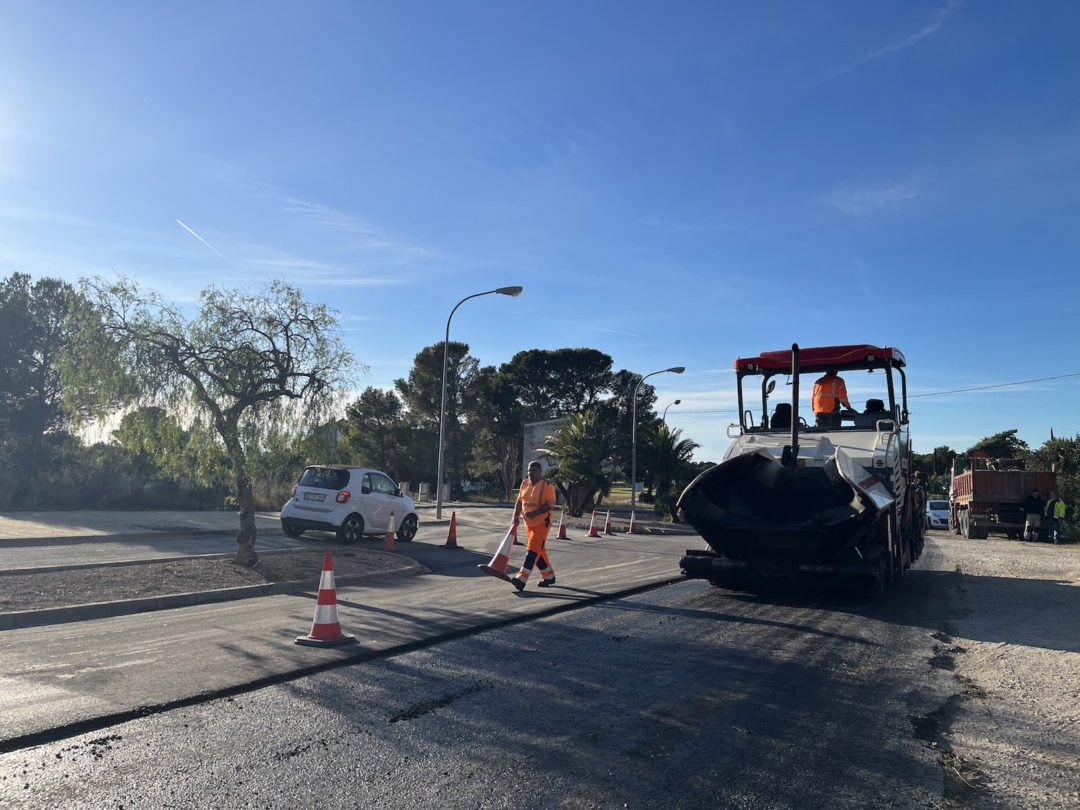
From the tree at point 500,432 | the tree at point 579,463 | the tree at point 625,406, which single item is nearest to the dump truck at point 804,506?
the tree at point 579,463

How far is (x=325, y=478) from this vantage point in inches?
638

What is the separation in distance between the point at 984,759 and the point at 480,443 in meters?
49.6

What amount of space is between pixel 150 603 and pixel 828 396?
928cm

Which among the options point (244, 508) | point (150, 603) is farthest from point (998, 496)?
point (150, 603)

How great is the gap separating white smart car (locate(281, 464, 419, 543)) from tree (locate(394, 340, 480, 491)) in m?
36.3

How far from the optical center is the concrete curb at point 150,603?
781 centimetres

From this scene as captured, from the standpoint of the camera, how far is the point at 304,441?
11969mm

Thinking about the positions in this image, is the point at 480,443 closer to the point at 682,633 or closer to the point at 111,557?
the point at 111,557

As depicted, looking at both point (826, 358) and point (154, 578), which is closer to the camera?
point (154, 578)

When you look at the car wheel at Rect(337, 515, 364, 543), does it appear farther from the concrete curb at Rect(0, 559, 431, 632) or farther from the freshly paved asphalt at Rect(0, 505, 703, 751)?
the concrete curb at Rect(0, 559, 431, 632)

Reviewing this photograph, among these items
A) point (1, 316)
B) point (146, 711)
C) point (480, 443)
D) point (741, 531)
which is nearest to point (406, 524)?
point (741, 531)

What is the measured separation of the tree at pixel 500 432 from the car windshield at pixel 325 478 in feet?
120

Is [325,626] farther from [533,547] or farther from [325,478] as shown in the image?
[325,478]

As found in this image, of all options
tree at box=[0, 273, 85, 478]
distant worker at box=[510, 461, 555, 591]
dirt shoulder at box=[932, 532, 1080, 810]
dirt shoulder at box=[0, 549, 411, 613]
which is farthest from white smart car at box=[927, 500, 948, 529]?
tree at box=[0, 273, 85, 478]
